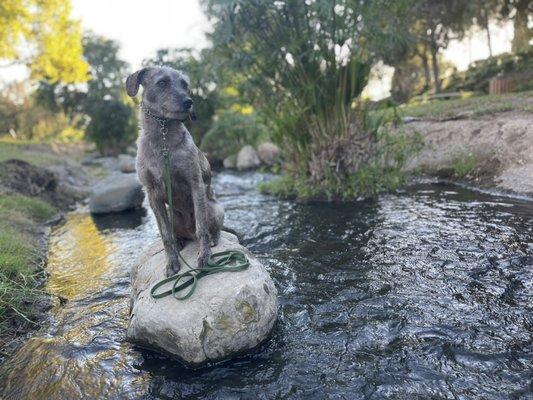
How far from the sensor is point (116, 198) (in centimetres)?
1222

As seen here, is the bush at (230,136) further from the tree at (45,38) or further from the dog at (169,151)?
the dog at (169,151)

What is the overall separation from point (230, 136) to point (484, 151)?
1367 centimetres

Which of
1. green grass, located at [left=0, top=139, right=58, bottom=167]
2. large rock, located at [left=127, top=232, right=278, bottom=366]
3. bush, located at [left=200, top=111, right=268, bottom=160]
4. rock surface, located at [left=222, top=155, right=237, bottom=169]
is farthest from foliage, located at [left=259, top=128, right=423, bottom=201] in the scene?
green grass, located at [left=0, top=139, right=58, bottom=167]

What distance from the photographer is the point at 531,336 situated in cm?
379

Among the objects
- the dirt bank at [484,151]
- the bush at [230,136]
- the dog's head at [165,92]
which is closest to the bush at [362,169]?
the dirt bank at [484,151]

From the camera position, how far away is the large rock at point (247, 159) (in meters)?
19.5

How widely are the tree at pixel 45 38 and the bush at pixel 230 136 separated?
837 centimetres

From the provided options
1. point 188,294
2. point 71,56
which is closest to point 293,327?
point 188,294

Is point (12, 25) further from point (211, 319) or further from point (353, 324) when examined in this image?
point (353, 324)

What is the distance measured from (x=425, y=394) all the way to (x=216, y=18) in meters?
9.56

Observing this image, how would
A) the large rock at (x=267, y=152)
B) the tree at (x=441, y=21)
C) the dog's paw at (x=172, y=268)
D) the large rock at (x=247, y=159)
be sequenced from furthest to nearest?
the tree at (x=441, y=21) → the large rock at (x=247, y=159) → the large rock at (x=267, y=152) → the dog's paw at (x=172, y=268)

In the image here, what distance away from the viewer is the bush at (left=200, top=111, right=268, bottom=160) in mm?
21859

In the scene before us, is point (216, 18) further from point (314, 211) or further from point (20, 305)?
point (20, 305)

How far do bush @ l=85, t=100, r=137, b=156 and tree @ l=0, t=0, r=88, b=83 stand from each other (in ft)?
18.0
